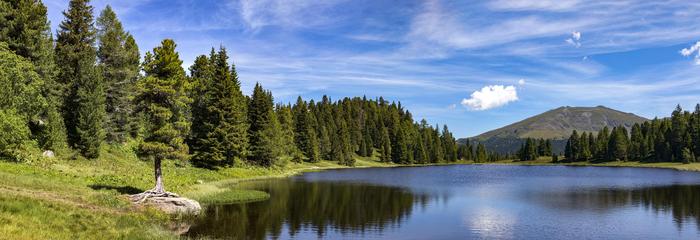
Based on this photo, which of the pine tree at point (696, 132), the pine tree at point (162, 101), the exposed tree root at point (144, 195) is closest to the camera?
the exposed tree root at point (144, 195)

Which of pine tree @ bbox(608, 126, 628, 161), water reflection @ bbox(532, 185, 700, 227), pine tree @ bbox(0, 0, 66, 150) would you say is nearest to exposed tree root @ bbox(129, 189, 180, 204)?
pine tree @ bbox(0, 0, 66, 150)

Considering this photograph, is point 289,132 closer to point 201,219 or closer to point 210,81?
point 210,81

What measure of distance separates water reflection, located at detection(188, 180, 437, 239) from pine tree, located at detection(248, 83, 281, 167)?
2858cm

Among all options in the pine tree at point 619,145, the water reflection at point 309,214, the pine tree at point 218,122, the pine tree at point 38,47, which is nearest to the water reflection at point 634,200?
the water reflection at point 309,214

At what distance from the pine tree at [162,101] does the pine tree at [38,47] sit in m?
14.7

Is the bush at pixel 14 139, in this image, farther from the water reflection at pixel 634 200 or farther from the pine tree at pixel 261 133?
the water reflection at pixel 634 200

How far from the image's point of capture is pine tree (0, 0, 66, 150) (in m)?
51.6

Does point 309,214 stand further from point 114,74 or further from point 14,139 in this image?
point 114,74

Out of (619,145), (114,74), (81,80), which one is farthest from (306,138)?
(619,145)

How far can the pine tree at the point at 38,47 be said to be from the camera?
51.6 metres

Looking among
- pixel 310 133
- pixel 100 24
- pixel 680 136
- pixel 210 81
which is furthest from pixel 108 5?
pixel 680 136

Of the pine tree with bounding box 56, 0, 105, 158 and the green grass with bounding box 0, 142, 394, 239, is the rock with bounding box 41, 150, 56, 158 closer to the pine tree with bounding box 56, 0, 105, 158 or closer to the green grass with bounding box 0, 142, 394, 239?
the green grass with bounding box 0, 142, 394, 239

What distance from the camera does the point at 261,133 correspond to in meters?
93.8

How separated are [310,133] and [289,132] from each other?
2096cm
